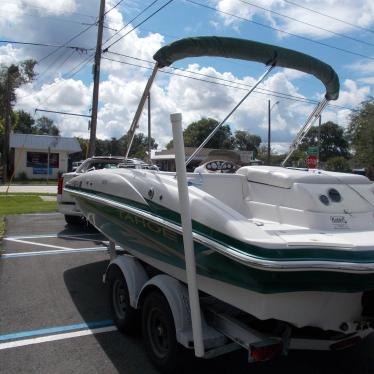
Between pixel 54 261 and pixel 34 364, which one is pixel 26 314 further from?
pixel 54 261

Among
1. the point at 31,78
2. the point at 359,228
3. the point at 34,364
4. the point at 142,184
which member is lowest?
the point at 34,364

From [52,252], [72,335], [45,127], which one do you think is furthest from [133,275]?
[45,127]

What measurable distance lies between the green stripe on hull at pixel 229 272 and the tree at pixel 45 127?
84543 millimetres

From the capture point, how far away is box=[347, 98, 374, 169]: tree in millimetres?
41938

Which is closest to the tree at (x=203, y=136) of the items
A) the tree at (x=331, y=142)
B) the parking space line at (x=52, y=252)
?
the parking space line at (x=52, y=252)

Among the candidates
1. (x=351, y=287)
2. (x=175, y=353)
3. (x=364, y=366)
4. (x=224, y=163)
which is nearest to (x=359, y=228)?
(x=351, y=287)

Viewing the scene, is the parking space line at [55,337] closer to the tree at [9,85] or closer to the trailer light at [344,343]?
the trailer light at [344,343]

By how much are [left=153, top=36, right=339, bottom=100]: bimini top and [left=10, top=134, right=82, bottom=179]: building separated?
3263 centimetres

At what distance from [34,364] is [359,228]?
2965 millimetres

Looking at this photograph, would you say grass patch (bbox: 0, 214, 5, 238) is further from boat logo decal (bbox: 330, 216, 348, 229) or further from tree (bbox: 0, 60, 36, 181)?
tree (bbox: 0, 60, 36, 181)

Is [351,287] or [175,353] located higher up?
[351,287]

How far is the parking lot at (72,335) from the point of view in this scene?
397 cm

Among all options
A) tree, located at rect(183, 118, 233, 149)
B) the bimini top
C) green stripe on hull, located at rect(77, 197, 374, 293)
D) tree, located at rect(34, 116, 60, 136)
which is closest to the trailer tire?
tree, located at rect(183, 118, 233, 149)

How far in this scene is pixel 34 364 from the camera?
12.9 ft
